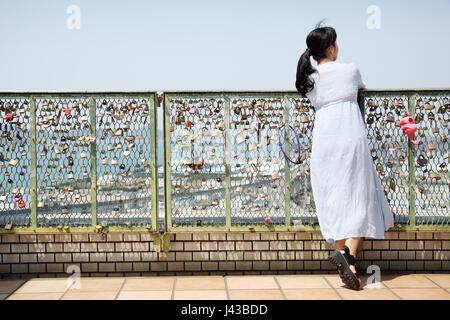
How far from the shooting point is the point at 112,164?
484cm

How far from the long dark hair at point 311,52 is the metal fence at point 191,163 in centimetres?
32

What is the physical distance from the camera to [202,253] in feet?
16.0

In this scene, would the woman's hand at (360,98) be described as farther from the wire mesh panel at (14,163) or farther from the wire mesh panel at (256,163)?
the wire mesh panel at (14,163)

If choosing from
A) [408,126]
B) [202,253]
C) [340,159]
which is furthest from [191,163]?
[408,126]

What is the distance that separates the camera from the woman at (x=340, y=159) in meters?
4.34

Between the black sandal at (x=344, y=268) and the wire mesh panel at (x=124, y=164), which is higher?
the wire mesh panel at (x=124, y=164)

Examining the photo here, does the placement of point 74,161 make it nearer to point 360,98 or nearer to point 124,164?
point 124,164

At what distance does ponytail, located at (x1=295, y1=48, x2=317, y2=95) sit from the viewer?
4492mm

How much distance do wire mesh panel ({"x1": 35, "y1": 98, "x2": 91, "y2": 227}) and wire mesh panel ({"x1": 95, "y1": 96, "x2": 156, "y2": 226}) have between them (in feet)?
0.42

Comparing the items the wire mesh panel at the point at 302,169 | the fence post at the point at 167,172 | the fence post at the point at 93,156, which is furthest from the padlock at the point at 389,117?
the fence post at the point at 93,156

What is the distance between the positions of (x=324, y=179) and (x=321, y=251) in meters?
0.82

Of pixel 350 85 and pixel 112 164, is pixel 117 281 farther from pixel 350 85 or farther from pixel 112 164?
pixel 350 85
